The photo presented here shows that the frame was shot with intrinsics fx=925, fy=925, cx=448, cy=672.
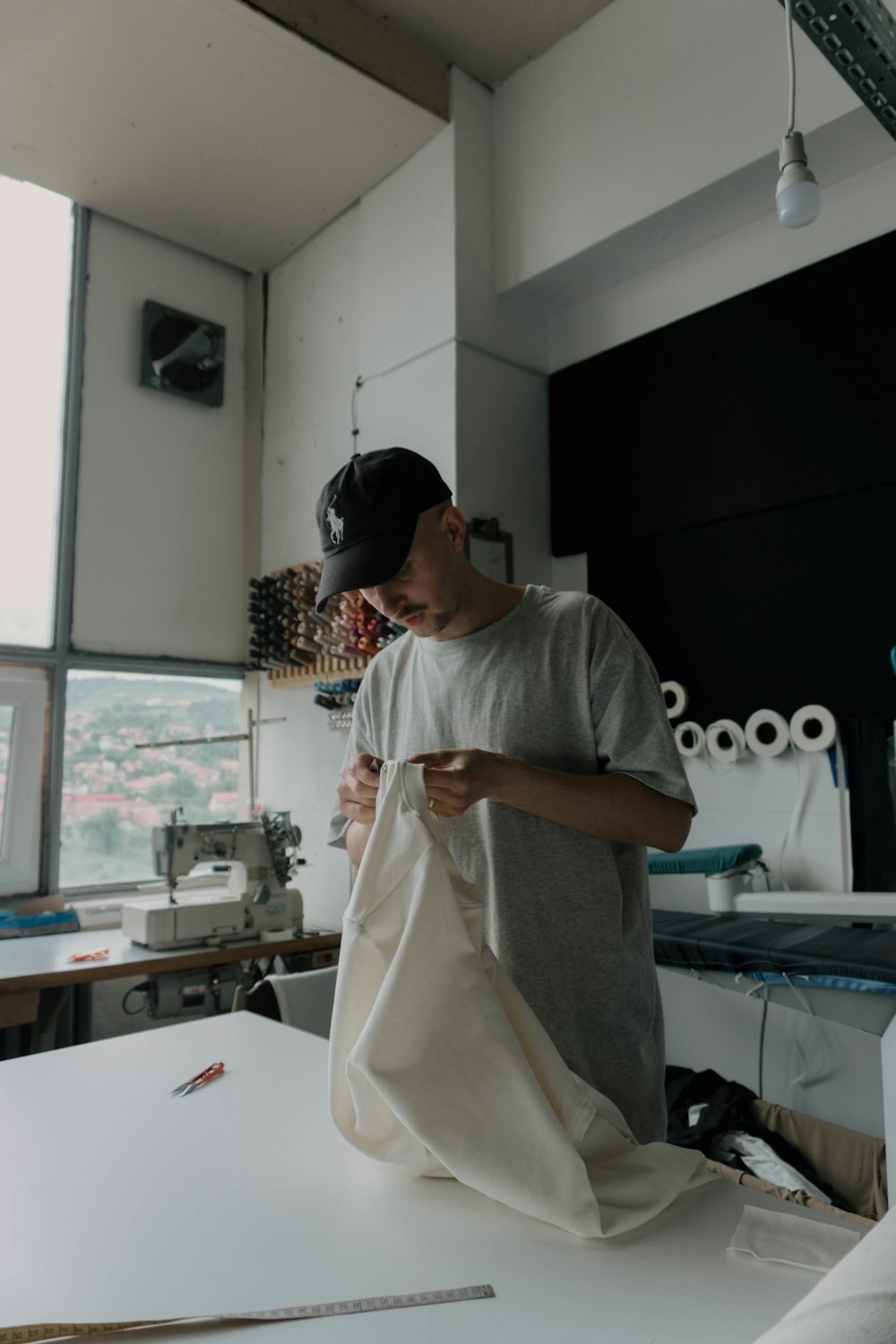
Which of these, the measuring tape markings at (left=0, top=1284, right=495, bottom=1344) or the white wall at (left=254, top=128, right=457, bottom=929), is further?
the white wall at (left=254, top=128, right=457, bottom=929)

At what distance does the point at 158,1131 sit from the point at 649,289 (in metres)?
2.99

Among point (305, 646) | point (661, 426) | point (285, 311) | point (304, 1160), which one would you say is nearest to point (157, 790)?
point (305, 646)

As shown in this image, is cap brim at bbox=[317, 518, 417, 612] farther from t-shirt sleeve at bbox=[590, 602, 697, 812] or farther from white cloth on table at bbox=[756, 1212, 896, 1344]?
white cloth on table at bbox=[756, 1212, 896, 1344]

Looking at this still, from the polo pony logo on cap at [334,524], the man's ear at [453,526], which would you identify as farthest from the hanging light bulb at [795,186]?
the polo pony logo on cap at [334,524]

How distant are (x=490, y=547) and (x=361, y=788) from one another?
7.03 ft

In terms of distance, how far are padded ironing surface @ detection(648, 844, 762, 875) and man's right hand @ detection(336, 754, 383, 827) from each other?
1.53m

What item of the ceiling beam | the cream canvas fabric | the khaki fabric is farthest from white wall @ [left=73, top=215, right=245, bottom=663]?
the cream canvas fabric

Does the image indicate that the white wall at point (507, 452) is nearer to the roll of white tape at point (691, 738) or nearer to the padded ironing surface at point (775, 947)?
the roll of white tape at point (691, 738)

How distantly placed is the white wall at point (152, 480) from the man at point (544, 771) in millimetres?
2821

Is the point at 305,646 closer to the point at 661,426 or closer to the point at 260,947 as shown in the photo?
the point at 260,947

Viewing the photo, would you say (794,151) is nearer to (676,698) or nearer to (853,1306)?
(853,1306)

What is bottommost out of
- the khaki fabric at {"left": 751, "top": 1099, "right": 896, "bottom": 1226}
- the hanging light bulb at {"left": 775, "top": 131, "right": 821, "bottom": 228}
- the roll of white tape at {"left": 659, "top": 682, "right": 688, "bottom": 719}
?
the khaki fabric at {"left": 751, "top": 1099, "right": 896, "bottom": 1226}

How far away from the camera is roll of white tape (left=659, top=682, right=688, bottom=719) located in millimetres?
2934

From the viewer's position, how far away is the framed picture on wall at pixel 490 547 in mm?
3186
